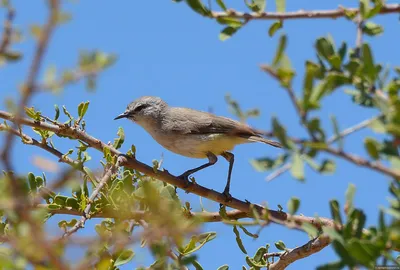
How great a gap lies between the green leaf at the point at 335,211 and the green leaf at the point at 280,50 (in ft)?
2.27

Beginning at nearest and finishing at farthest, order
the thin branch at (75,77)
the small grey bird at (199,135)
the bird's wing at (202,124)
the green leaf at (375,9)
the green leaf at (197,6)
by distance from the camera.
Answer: the thin branch at (75,77)
the green leaf at (375,9)
the green leaf at (197,6)
the small grey bird at (199,135)
the bird's wing at (202,124)

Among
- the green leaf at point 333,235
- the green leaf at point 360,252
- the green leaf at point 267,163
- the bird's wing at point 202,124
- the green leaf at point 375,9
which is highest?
the bird's wing at point 202,124

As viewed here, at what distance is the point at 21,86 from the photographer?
128 centimetres

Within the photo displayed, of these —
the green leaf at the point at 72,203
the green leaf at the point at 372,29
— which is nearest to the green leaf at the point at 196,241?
the green leaf at the point at 72,203

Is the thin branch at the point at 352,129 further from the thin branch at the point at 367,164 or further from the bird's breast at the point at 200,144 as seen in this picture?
the bird's breast at the point at 200,144

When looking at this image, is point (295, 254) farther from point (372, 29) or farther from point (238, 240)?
point (372, 29)

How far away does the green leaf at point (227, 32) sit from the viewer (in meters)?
3.06

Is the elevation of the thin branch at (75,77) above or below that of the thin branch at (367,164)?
above

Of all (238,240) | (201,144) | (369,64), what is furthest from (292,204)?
(201,144)

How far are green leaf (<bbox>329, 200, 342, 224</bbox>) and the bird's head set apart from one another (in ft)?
19.3

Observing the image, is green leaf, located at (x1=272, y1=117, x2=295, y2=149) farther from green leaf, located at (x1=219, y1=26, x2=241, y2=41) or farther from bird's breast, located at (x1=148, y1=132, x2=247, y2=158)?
bird's breast, located at (x1=148, y1=132, x2=247, y2=158)

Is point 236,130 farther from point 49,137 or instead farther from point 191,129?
point 49,137

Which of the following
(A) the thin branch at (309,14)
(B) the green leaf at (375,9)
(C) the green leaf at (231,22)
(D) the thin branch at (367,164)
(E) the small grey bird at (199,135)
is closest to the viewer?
(D) the thin branch at (367,164)

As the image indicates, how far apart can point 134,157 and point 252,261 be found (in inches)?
46.9
